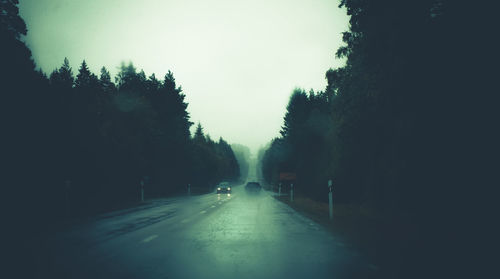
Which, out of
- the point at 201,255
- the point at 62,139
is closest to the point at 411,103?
the point at 201,255

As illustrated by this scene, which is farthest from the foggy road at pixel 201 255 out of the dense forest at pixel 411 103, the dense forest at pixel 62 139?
the dense forest at pixel 62 139

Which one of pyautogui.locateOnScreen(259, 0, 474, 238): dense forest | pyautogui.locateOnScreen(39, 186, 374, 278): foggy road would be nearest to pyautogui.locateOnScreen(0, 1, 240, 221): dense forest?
pyautogui.locateOnScreen(39, 186, 374, 278): foggy road

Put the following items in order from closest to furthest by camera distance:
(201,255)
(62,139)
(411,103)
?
(201,255)
(411,103)
(62,139)

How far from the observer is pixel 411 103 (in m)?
12.2

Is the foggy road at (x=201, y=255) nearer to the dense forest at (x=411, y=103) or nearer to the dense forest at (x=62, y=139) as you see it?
the dense forest at (x=411, y=103)

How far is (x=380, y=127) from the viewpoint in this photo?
16.0m

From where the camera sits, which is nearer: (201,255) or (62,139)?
(201,255)

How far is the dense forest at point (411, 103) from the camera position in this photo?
34.9ft

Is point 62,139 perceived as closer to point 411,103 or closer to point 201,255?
point 201,255

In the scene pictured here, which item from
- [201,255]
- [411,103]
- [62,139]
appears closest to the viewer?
[201,255]

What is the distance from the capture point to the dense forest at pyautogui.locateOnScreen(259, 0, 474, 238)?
10625 millimetres

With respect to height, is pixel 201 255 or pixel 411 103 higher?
pixel 411 103

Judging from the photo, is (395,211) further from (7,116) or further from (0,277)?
(7,116)

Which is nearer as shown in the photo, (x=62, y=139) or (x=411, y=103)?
(x=411, y=103)
